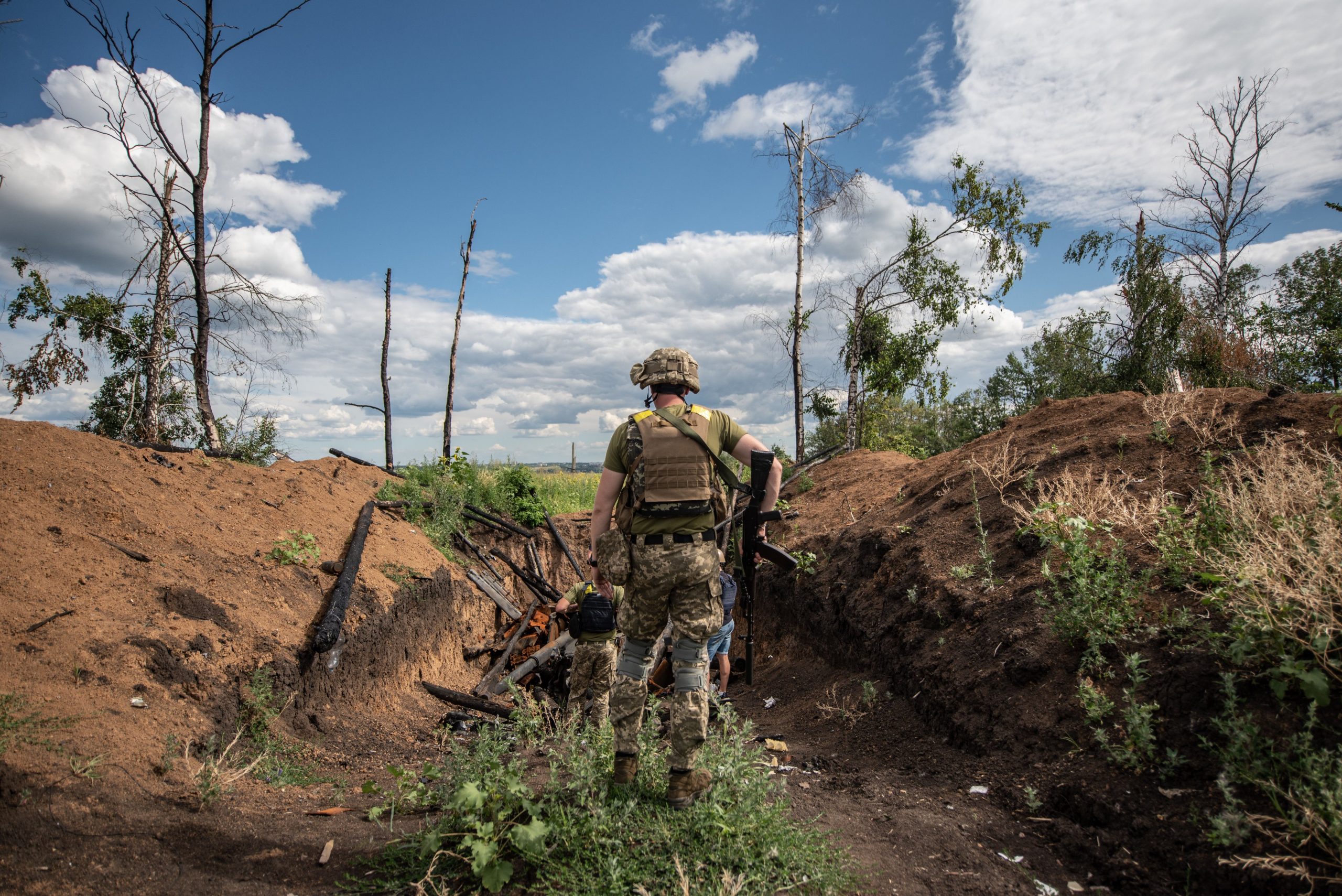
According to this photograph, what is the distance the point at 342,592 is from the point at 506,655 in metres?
3.08

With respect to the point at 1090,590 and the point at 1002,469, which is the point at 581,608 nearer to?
the point at 1090,590

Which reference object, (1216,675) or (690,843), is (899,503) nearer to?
(1216,675)

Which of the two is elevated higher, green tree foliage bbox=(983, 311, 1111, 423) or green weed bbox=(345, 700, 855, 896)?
green tree foliage bbox=(983, 311, 1111, 423)

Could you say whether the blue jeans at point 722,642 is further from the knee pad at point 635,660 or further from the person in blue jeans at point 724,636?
the knee pad at point 635,660

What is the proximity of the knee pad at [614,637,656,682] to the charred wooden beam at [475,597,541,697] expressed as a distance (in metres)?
5.00

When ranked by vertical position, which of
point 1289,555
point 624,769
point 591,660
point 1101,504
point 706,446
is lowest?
point 624,769

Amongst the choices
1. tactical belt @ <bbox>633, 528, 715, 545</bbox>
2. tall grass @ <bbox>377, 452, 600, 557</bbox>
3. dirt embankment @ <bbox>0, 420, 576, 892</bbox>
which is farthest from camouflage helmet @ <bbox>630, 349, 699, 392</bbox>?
tall grass @ <bbox>377, 452, 600, 557</bbox>

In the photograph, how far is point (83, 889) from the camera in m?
2.75

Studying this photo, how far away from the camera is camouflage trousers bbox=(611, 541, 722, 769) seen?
11.7ft

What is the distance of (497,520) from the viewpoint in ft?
37.0

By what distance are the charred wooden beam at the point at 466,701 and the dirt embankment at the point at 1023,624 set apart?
369 centimetres

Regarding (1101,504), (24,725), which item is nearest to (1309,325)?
(1101,504)

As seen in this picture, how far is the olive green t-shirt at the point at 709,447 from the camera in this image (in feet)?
12.0

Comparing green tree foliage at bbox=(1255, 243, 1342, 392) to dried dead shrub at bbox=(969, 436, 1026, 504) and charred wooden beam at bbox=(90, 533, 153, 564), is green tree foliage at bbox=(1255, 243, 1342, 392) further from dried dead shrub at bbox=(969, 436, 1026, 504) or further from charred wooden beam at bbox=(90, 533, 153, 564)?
charred wooden beam at bbox=(90, 533, 153, 564)
